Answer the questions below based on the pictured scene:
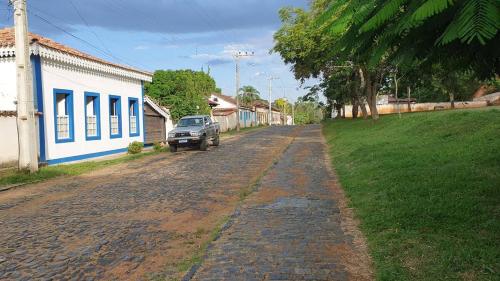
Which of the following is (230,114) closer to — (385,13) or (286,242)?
(286,242)

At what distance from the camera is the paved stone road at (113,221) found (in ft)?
18.6

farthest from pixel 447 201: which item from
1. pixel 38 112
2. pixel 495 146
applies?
pixel 38 112

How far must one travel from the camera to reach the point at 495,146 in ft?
35.8

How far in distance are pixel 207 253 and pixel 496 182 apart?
498cm

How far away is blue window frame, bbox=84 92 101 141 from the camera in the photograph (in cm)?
2044

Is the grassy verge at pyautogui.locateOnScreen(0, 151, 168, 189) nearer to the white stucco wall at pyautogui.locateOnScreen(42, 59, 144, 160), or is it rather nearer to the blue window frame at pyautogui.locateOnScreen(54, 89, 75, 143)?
the white stucco wall at pyautogui.locateOnScreen(42, 59, 144, 160)

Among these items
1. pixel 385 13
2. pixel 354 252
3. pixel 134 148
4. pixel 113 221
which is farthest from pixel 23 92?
pixel 385 13

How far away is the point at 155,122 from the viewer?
Result: 94.3 ft

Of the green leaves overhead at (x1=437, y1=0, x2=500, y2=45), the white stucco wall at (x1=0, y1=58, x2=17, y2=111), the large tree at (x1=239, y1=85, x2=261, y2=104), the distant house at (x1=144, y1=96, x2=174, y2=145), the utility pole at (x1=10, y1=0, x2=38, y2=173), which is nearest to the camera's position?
the green leaves overhead at (x1=437, y1=0, x2=500, y2=45)

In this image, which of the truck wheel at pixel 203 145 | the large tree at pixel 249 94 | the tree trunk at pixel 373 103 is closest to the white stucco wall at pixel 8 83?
the truck wheel at pixel 203 145

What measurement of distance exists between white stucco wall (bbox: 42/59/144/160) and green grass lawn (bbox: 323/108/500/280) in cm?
1059

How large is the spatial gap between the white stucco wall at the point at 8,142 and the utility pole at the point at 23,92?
1858mm

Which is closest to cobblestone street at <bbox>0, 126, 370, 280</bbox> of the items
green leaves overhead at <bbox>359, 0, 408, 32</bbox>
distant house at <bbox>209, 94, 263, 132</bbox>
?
green leaves overhead at <bbox>359, 0, 408, 32</bbox>

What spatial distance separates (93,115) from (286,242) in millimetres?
16601
